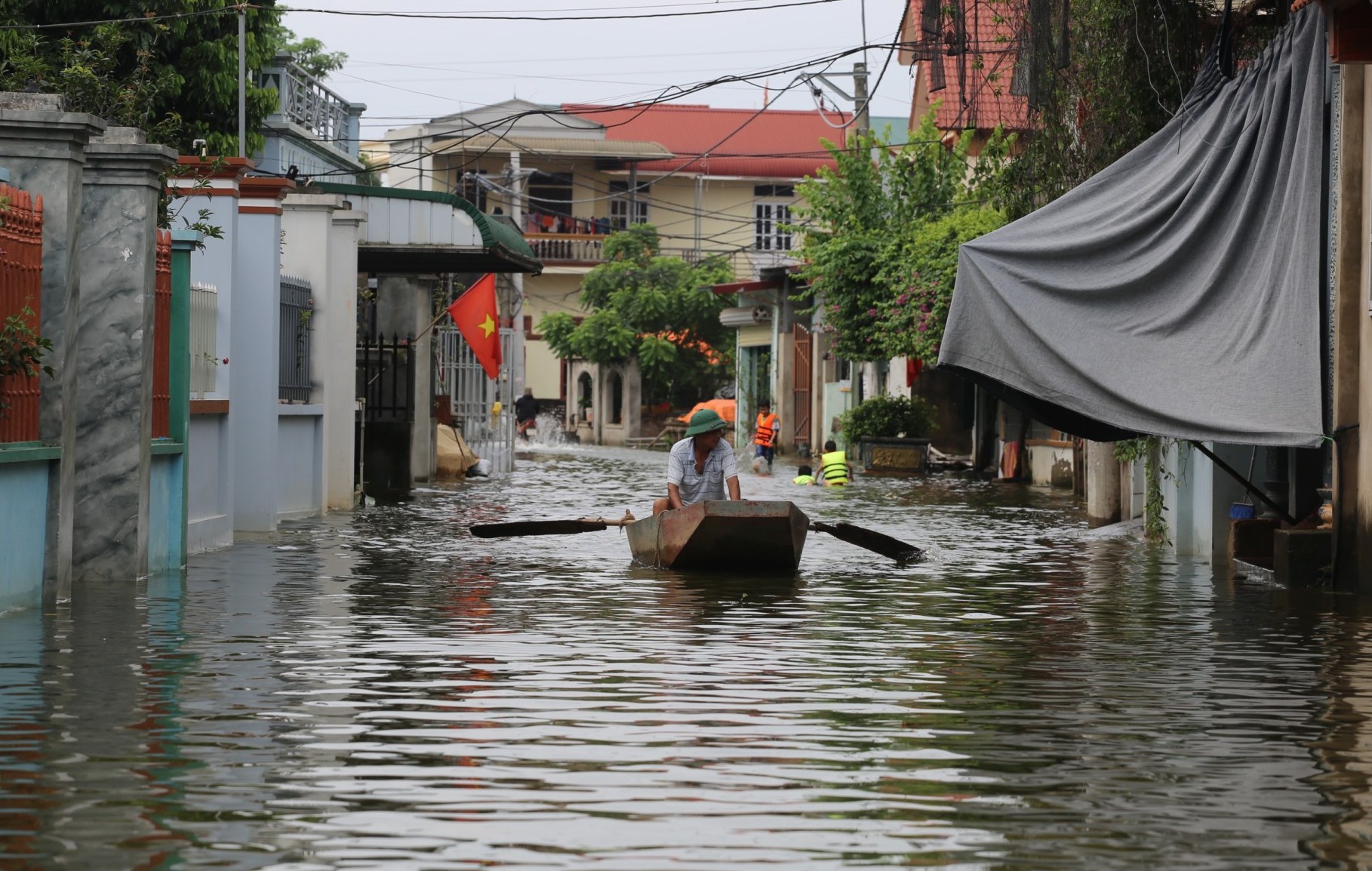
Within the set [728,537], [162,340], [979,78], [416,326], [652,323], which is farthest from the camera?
[652,323]

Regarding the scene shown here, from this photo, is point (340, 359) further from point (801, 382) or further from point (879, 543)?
point (801, 382)

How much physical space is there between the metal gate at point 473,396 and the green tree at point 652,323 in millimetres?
18301

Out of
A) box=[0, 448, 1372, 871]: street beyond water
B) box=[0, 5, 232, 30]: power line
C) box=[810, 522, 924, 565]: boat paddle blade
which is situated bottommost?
box=[0, 448, 1372, 871]: street beyond water

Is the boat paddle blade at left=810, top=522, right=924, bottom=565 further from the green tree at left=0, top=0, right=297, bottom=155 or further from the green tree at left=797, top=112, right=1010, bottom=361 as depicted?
the green tree at left=797, top=112, right=1010, bottom=361

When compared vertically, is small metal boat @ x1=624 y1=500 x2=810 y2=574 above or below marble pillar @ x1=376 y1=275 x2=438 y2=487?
below

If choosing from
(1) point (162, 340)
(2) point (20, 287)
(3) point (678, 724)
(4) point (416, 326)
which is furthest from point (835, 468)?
(3) point (678, 724)

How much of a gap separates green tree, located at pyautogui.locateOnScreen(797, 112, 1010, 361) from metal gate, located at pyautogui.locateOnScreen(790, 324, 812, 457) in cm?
990

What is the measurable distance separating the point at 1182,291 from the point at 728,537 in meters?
4.11

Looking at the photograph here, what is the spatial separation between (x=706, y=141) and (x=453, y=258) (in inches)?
1730

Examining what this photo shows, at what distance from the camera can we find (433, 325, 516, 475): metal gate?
120 ft

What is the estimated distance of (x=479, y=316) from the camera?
32.4 metres

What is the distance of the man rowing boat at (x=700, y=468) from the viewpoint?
17.2 meters

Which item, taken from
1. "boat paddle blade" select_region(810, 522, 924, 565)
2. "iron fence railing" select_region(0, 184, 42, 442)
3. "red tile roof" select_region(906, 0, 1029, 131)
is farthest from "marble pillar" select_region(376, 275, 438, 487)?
"iron fence railing" select_region(0, 184, 42, 442)

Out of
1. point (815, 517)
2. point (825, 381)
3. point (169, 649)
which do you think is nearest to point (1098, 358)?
point (169, 649)
